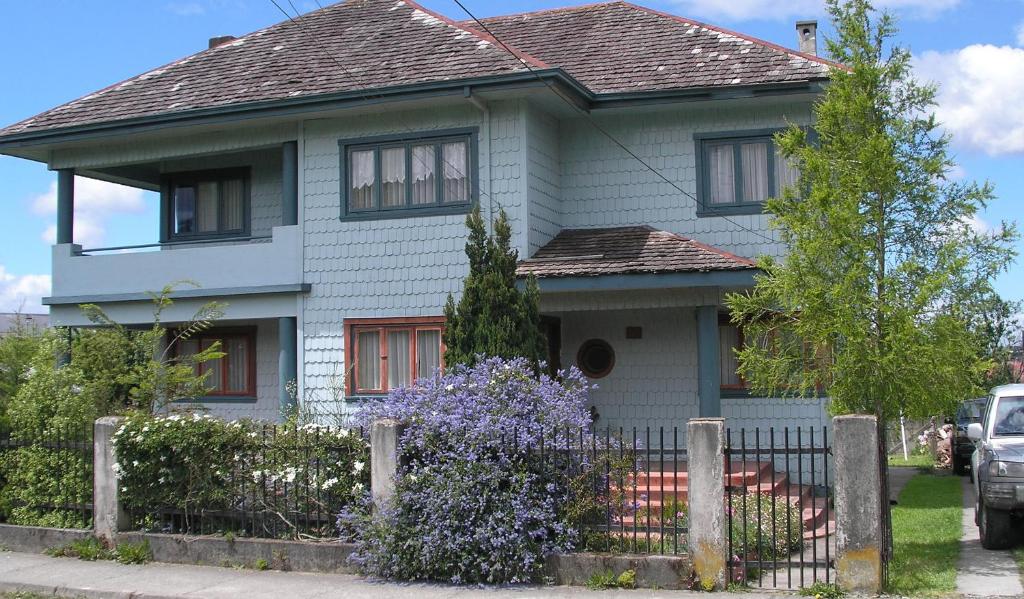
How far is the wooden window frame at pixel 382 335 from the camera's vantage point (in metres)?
15.5

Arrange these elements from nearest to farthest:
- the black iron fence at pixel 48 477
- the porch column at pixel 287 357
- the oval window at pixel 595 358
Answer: the black iron fence at pixel 48 477 → the oval window at pixel 595 358 → the porch column at pixel 287 357

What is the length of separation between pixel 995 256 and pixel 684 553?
402cm

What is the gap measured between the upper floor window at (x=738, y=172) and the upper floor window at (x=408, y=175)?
337 centimetres

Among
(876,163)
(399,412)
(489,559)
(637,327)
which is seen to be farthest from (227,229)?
(876,163)

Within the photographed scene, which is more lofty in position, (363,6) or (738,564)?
(363,6)

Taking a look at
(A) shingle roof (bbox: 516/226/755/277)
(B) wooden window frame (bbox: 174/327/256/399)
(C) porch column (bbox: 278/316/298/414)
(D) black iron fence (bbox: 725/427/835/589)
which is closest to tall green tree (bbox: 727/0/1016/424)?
(D) black iron fence (bbox: 725/427/835/589)

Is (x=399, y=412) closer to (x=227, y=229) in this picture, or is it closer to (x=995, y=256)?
(x=995, y=256)

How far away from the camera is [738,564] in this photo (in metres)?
9.21

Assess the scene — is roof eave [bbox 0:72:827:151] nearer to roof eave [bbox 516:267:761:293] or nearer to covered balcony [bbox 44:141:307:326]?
covered balcony [bbox 44:141:307:326]

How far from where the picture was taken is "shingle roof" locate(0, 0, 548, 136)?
15273 millimetres

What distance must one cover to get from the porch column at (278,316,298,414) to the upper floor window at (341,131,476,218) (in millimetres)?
1925

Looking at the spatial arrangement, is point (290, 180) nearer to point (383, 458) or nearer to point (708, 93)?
point (708, 93)

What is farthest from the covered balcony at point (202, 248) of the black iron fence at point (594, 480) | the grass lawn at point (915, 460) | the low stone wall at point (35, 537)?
the grass lawn at point (915, 460)

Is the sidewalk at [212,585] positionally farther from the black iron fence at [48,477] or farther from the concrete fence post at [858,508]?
the black iron fence at [48,477]
